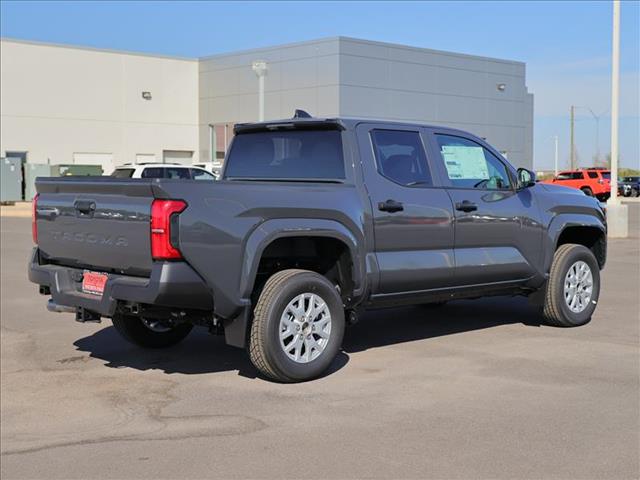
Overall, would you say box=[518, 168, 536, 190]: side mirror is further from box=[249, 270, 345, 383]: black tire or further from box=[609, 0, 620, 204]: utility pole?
box=[609, 0, 620, 204]: utility pole

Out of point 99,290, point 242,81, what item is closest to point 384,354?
point 99,290

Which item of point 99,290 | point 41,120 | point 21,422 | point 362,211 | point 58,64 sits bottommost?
point 21,422

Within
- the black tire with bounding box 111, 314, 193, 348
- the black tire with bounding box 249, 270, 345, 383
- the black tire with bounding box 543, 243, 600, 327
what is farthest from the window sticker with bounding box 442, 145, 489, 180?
the black tire with bounding box 111, 314, 193, 348

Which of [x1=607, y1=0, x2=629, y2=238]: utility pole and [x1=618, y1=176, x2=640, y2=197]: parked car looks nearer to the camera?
[x1=607, y1=0, x2=629, y2=238]: utility pole

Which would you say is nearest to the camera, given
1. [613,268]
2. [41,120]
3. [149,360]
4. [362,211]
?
[362,211]

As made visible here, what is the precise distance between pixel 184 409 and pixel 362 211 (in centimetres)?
216

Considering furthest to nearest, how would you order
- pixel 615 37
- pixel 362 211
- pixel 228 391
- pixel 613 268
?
pixel 615 37
pixel 613 268
pixel 362 211
pixel 228 391

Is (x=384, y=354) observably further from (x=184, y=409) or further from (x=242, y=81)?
(x=242, y=81)

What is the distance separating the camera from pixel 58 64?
46.3 metres

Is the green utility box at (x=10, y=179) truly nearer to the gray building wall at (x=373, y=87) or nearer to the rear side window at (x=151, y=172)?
the gray building wall at (x=373, y=87)

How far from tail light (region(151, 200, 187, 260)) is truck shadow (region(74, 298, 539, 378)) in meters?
1.43

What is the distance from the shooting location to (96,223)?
249 inches

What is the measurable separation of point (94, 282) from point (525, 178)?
4.32m

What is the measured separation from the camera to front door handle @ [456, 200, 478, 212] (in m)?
7.63
